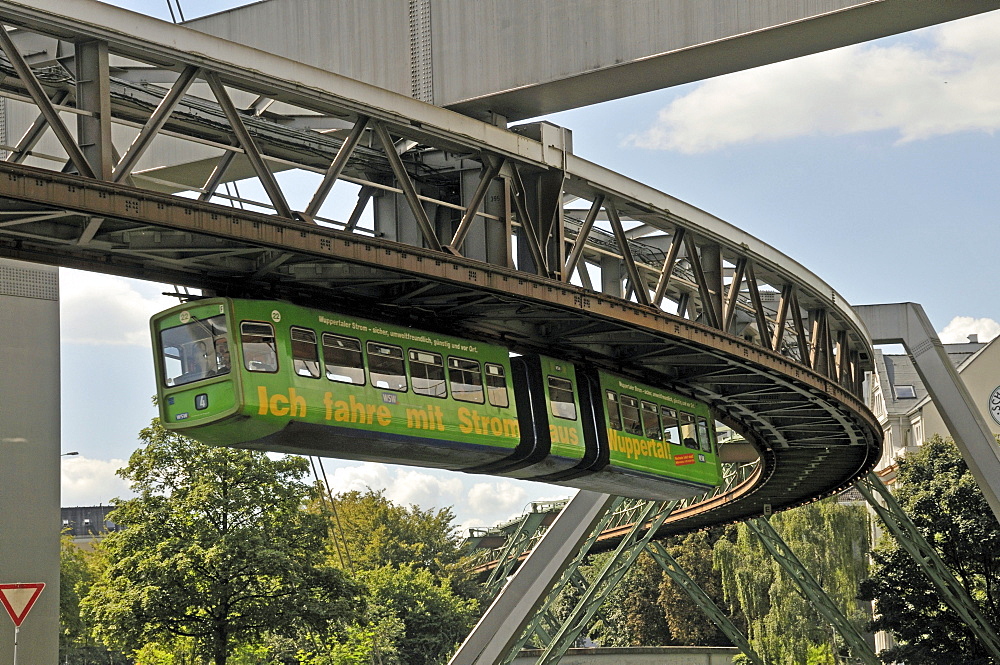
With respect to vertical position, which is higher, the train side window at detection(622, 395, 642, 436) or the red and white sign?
the train side window at detection(622, 395, 642, 436)

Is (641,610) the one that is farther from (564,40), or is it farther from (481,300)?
(564,40)

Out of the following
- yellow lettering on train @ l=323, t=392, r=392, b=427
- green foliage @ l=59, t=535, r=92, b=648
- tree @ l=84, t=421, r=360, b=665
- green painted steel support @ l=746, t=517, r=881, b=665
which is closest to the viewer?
yellow lettering on train @ l=323, t=392, r=392, b=427

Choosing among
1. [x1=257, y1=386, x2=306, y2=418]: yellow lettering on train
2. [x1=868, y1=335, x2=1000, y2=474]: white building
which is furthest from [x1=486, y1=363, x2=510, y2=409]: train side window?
[x1=868, y1=335, x2=1000, y2=474]: white building

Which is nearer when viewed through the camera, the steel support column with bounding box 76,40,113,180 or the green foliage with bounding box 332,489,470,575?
the steel support column with bounding box 76,40,113,180

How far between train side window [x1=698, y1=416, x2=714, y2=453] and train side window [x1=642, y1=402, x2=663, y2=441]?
75.8 inches

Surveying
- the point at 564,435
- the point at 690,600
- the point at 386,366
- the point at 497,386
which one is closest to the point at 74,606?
the point at 690,600

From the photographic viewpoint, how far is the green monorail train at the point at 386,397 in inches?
661

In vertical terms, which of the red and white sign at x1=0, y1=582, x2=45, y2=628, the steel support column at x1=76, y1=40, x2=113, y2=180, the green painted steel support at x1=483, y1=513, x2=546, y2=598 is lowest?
the red and white sign at x1=0, y1=582, x2=45, y2=628

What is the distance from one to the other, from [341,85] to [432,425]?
510 centimetres

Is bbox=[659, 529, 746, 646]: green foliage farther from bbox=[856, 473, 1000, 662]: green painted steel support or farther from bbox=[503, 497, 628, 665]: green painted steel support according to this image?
bbox=[856, 473, 1000, 662]: green painted steel support

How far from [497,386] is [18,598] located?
8.18 meters

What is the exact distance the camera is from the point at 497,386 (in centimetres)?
2080

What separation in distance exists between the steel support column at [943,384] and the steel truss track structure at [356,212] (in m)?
6.77

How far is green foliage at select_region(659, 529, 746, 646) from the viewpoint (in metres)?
77.4
